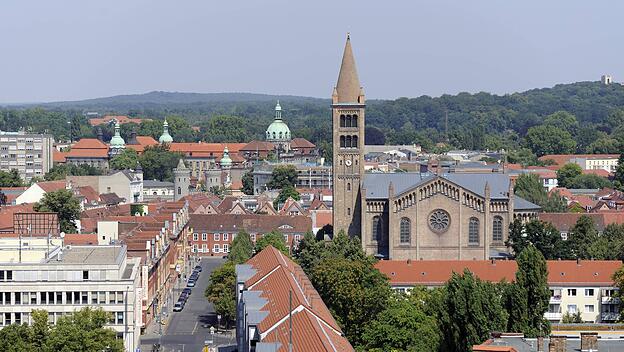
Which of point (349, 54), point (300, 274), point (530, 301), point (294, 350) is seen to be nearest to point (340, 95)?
point (349, 54)

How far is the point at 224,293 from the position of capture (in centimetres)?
11156

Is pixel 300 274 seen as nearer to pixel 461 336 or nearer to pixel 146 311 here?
pixel 146 311

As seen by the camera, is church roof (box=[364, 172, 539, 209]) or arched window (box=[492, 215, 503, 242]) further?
church roof (box=[364, 172, 539, 209])

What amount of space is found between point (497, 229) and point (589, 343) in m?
69.6

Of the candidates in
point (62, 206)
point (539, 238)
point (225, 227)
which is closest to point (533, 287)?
point (539, 238)

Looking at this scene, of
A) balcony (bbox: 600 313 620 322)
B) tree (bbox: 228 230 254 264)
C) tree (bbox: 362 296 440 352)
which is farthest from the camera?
tree (bbox: 228 230 254 264)

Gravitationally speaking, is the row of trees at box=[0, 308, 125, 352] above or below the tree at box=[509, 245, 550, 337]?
below

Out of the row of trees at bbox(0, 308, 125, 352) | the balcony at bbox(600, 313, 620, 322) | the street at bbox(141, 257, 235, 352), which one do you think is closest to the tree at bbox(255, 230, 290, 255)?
the street at bbox(141, 257, 235, 352)

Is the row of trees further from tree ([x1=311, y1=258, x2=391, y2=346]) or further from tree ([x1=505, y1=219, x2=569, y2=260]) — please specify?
tree ([x1=505, y1=219, x2=569, y2=260])

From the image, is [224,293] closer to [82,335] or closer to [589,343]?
[82,335]

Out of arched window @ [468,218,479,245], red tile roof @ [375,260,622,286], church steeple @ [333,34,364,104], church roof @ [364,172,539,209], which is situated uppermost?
church steeple @ [333,34,364,104]

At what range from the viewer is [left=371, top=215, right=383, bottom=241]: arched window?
130 m

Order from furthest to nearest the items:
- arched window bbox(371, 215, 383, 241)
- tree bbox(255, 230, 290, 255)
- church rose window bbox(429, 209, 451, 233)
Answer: arched window bbox(371, 215, 383, 241), tree bbox(255, 230, 290, 255), church rose window bbox(429, 209, 451, 233)

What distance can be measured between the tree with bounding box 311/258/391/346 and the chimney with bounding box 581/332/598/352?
30938 mm
